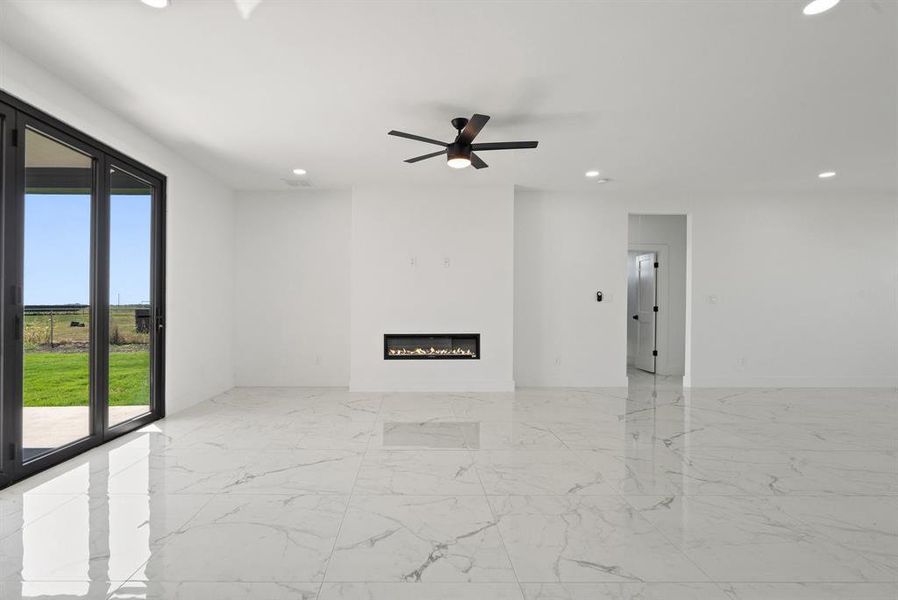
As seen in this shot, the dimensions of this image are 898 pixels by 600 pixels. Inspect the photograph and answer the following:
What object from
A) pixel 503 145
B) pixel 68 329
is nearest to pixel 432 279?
pixel 503 145

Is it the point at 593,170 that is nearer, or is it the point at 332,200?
the point at 593,170

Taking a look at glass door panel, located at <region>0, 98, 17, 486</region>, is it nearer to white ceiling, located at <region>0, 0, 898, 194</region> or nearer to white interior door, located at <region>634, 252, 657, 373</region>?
white ceiling, located at <region>0, 0, 898, 194</region>

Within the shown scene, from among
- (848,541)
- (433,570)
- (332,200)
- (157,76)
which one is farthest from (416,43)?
(332,200)

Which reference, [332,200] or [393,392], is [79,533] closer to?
[393,392]

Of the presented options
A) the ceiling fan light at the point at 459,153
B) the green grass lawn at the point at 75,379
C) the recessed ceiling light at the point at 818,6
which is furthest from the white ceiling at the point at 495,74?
the green grass lawn at the point at 75,379

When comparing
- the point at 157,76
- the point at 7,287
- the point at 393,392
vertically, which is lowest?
the point at 393,392

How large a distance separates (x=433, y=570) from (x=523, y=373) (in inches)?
176

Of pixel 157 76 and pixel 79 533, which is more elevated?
pixel 157 76

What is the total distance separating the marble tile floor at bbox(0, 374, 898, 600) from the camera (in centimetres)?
179

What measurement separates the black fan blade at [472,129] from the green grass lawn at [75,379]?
133 inches

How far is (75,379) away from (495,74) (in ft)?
13.0

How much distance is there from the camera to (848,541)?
214 centimetres

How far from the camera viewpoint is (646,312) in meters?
7.86

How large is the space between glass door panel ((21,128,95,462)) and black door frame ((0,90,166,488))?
2.1 inches
